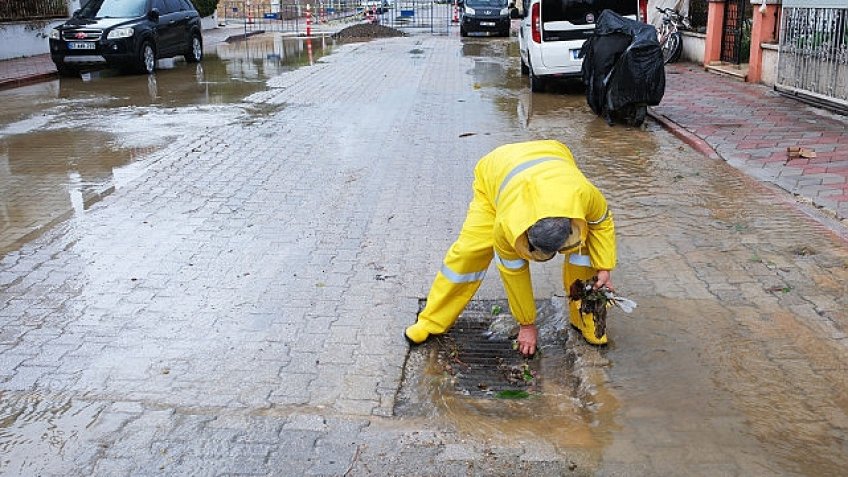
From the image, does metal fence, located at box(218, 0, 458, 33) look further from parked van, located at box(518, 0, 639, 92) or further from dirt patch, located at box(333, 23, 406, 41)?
parked van, located at box(518, 0, 639, 92)

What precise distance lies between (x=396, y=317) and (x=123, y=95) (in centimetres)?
1153

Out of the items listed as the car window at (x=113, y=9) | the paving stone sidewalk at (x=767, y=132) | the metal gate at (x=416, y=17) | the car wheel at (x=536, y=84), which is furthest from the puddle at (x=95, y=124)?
the metal gate at (x=416, y=17)

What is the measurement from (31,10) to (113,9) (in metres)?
5.80

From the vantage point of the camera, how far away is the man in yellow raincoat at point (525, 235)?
348cm

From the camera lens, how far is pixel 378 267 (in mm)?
5555

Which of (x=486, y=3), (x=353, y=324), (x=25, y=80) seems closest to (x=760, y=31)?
(x=353, y=324)

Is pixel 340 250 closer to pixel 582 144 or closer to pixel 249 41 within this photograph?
pixel 582 144

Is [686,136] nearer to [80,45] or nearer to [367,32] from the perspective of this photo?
[80,45]

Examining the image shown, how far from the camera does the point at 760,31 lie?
44.6 feet

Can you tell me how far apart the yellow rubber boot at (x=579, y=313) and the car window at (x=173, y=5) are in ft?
54.6

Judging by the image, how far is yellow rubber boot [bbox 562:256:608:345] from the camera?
4141mm

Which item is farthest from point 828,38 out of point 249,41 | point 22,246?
point 249,41

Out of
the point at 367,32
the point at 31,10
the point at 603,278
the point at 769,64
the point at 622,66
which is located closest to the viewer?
the point at 603,278

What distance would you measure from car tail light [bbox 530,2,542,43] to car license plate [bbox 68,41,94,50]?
9.23 metres
